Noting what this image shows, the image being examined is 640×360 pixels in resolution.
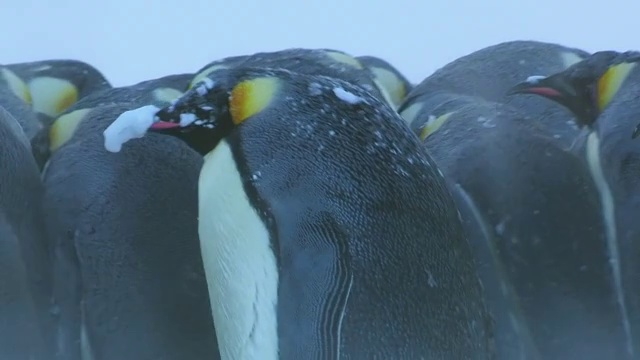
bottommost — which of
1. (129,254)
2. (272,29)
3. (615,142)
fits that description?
(272,29)

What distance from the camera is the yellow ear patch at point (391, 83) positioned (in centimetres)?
214

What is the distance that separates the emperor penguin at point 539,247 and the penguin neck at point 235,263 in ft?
1.11

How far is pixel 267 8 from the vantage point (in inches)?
105

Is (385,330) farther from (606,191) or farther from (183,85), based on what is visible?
(183,85)

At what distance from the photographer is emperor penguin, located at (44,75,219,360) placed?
4.26 feet

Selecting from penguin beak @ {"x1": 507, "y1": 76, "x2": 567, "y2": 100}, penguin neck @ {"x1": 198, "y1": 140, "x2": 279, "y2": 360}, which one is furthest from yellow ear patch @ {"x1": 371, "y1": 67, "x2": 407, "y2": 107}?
penguin neck @ {"x1": 198, "y1": 140, "x2": 279, "y2": 360}

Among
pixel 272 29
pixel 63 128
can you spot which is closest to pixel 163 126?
pixel 63 128

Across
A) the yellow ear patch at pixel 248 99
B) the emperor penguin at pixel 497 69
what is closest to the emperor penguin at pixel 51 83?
the emperor penguin at pixel 497 69

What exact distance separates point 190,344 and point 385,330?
307mm

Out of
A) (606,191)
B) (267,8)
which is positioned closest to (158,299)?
(606,191)

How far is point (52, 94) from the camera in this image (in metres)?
2.11

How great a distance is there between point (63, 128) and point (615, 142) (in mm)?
726

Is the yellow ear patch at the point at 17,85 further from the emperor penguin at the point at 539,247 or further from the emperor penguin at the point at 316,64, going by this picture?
the emperor penguin at the point at 539,247

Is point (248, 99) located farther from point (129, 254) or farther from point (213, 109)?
point (129, 254)
